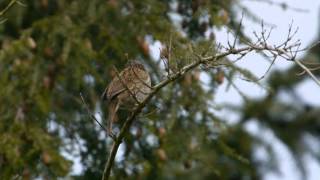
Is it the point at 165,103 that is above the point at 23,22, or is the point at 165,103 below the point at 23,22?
below

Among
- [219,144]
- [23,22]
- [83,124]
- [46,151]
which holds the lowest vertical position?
[46,151]

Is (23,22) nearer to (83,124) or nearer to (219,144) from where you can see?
(83,124)

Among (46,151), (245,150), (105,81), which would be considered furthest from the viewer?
(245,150)

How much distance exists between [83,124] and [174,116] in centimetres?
210

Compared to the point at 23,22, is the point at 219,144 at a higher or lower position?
lower

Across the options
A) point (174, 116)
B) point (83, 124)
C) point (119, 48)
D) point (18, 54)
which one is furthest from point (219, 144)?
point (83, 124)

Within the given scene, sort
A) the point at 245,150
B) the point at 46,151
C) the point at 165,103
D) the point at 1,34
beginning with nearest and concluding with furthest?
the point at 46,151 < the point at 165,103 < the point at 1,34 < the point at 245,150

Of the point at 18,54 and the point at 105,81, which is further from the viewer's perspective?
the point at 105,81

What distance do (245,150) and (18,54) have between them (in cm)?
326

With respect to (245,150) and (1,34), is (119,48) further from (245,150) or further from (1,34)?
(245,150)

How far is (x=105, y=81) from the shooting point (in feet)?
27.8

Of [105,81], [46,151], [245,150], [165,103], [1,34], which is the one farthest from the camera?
[245,150]

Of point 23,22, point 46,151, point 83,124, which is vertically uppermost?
point 23,22

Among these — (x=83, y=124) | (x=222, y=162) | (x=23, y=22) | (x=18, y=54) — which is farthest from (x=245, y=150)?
(x=18, y=54)
